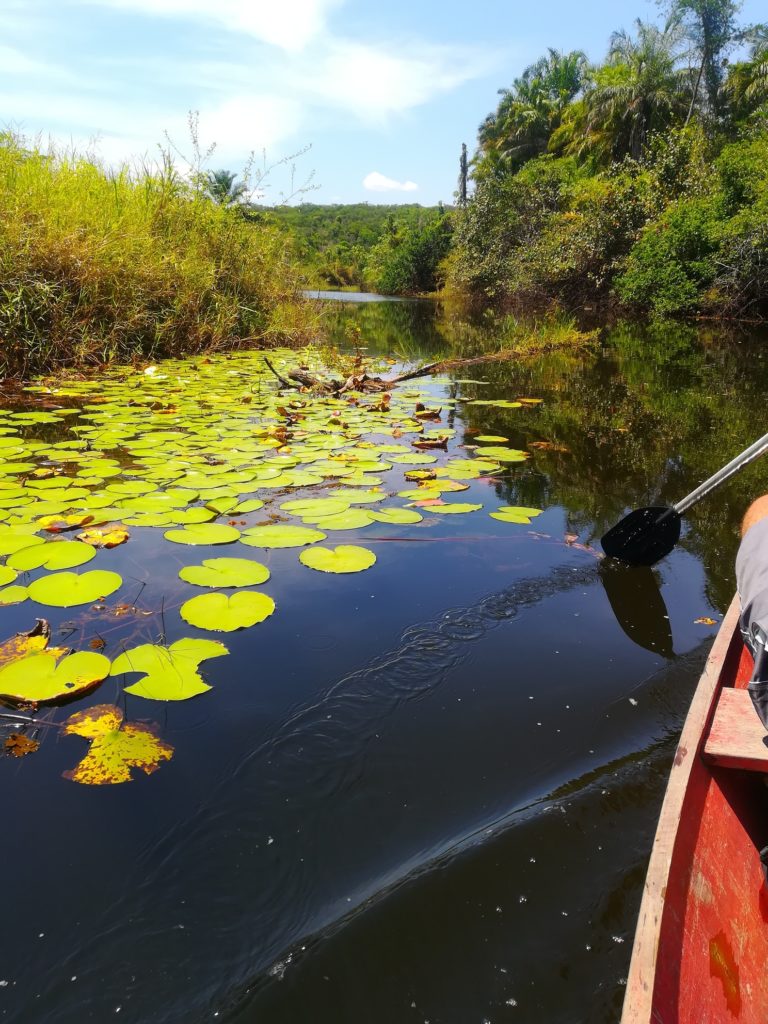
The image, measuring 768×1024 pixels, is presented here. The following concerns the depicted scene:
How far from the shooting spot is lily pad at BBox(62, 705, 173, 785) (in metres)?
1.34

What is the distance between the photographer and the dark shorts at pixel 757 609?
0.87 metres

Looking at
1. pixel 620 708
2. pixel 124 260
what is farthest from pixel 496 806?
pixel 124 260

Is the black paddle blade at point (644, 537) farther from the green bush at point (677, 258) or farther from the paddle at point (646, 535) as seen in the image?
the green bush at point (677, 258)

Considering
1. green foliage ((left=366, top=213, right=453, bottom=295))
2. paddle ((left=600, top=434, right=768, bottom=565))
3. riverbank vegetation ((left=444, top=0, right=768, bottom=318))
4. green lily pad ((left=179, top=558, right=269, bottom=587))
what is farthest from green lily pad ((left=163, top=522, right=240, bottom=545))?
green foliage ((left=366, top=213, right=453, bottom=295))

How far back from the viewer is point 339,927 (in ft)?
3.46

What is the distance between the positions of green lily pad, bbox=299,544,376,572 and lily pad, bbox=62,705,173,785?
89 centimetres

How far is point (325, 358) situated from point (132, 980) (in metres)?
6.76

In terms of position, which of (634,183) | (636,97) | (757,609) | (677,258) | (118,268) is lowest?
(757,609)

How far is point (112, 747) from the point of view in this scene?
1.41 metres

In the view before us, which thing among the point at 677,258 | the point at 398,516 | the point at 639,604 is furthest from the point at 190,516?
the point at 677,258

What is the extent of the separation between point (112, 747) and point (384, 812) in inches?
24.6

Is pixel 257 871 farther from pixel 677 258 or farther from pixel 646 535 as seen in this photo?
pixel 677 258

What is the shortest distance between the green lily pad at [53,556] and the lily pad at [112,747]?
31.4 inches

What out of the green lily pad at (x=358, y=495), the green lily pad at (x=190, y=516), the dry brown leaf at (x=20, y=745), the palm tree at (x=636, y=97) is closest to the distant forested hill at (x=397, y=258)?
the palm tree at (x=636, y=97)
